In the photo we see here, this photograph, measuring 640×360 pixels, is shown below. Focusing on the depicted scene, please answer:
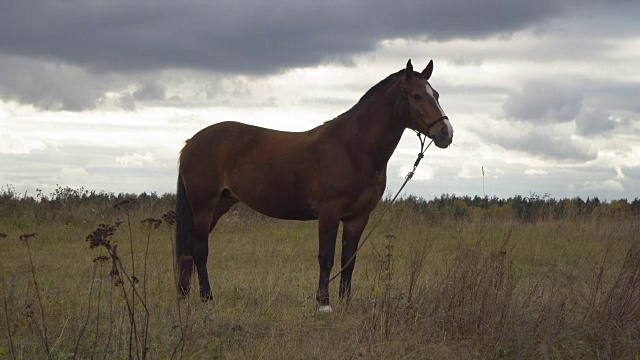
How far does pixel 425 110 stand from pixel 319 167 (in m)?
1.19

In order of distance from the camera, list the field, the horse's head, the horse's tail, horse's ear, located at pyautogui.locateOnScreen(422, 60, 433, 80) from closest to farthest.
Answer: the field < the horse's head < horse's ear, located at pyautogui.locateOnScreen(422, 60, 433, 80) < the horse's tail

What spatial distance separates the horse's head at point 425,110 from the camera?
664cm

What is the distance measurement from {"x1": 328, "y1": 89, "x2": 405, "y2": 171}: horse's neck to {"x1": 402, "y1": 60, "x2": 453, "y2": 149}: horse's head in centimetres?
17

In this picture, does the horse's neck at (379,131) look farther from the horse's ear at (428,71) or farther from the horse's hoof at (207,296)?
the horse's hoof at (207,296)

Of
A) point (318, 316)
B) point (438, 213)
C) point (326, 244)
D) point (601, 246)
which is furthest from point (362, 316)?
point (438, 213)

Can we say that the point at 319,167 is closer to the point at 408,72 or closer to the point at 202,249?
the point at 408,72

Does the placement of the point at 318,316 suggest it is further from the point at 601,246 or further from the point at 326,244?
the point at 601,246

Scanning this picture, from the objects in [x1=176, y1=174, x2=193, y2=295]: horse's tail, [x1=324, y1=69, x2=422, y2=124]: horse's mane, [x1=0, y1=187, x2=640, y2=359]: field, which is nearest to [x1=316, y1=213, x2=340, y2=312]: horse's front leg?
[x1=0, y1=187, x2=640, y2=359]: field

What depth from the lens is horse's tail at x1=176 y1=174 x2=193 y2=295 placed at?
7.80 metres

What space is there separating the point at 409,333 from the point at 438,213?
11.7 metres

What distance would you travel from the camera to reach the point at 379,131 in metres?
7.13

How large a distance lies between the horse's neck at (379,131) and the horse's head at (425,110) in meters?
0.17

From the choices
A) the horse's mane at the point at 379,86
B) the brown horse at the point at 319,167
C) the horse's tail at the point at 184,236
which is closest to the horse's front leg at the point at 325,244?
the brown horse at the point at 319,167

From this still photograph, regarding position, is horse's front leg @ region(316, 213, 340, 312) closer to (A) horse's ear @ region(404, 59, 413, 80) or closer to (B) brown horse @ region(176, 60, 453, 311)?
(B) brown horse @ region(176, 60, 453, 311)
